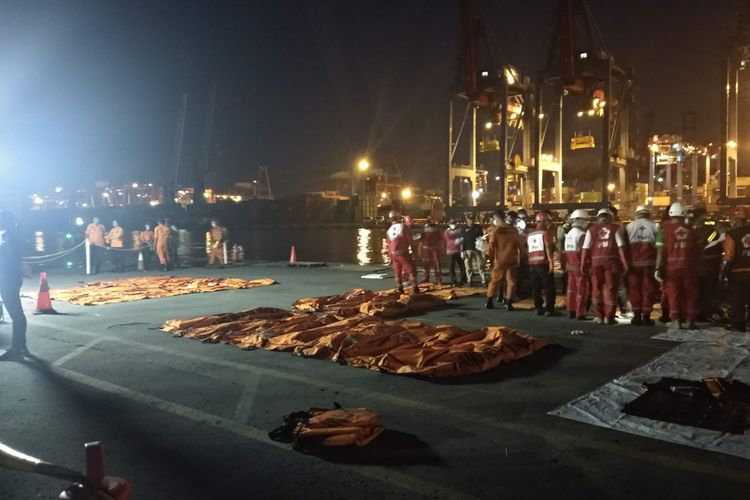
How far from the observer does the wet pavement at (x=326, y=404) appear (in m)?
3.90

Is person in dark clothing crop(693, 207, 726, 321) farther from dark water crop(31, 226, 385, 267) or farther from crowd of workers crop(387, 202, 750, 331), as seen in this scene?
dark water crop(31, 226, 385, 267)

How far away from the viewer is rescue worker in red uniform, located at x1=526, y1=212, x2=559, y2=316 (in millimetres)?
10508

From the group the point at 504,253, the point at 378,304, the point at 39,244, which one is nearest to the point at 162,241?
the point at 378,304

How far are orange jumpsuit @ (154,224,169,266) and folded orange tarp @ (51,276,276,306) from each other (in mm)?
4018

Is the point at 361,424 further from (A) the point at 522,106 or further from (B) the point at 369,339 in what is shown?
(A) the point at 522,106

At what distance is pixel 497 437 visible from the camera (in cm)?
473

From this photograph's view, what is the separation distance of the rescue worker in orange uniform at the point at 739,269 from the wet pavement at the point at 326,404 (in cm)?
128

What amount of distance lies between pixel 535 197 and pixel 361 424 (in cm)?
4789

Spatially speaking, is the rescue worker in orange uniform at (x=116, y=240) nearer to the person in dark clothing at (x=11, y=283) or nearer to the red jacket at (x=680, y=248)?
the person in dark clothing at (x=11, y=283)

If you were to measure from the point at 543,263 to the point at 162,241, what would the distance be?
1645cm

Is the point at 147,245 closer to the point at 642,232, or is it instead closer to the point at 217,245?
the point at 217,245

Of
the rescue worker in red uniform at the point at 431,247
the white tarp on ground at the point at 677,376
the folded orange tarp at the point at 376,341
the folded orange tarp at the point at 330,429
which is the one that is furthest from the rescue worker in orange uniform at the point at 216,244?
the folded orange tarp at the point at 330,429

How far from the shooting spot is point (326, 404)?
5715 mm

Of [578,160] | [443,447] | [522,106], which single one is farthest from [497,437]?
[578,160]
